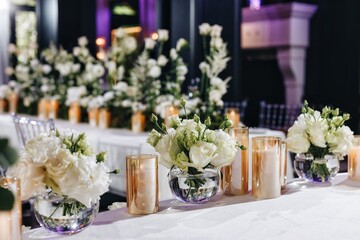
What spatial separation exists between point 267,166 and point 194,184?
0.78 ft

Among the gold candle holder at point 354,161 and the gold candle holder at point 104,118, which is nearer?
the gold candle holder at point 354,161

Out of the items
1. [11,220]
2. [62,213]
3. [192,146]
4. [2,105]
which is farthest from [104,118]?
[11,220]

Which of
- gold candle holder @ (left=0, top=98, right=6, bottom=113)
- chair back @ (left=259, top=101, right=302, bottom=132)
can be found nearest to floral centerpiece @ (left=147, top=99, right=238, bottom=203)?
chair back @ (left=259, top=101, right=302, bottom=132)

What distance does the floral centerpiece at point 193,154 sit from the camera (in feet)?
4.78

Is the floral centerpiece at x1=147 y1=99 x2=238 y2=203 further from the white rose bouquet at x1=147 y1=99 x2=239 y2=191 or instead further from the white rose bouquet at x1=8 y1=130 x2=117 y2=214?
the white rose bouquet at x1=8 y1=130 x2=117 y2=214

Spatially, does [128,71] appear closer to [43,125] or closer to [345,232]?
[43,125]

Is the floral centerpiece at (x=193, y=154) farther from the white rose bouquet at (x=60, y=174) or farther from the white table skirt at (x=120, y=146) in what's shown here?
the white table skirt at (x=120, y=146)

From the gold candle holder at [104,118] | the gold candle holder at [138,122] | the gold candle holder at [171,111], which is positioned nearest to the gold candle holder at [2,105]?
the gold candle holder at [104,118]

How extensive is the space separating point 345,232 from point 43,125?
2349 millimetres

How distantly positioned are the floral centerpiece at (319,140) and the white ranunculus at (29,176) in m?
0.89

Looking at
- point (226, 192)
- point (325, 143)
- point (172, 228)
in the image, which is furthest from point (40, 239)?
point (325, 143)

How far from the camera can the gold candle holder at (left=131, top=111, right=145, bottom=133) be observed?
388 cm

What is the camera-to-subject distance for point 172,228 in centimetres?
136

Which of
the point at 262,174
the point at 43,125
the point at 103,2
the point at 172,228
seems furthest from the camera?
the point at 103,2
